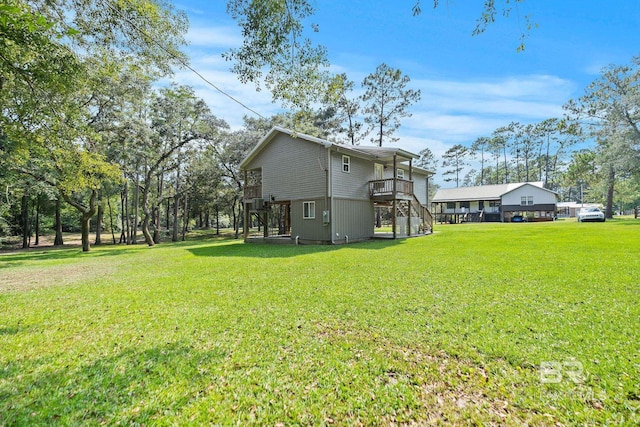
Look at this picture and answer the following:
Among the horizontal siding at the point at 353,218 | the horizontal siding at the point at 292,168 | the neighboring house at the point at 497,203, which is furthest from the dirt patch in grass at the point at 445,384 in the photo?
the neighboring house at the point at 497,203

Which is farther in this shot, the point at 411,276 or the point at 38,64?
the point at 411,276

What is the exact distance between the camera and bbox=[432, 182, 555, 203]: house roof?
40.5 metres

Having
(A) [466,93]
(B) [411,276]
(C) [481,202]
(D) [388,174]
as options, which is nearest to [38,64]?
(B) [411,276]

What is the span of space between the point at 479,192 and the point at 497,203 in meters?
2.78

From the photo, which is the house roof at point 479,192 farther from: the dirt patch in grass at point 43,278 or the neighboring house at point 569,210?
the dirt patch in grass at point 43,278

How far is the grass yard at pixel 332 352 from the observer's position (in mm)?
2576

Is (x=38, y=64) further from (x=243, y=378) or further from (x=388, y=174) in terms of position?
(x=388, y=174)

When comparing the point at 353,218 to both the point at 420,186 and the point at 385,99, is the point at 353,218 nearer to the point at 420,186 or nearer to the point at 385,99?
the point at 420,186

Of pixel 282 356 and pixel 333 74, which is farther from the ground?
pixel 333 74

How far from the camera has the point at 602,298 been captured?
5.10 metres

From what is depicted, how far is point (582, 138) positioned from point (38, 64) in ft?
153

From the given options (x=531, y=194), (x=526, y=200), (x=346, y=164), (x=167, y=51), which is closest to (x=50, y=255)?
(x=167, y=51)

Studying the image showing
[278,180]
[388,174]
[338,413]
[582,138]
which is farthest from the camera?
[582,138]

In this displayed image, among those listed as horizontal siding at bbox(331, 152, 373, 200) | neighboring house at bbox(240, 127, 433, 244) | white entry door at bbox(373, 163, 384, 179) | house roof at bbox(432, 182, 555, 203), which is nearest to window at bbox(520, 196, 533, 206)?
house roof at bbox(432, 182, 555, 203)
